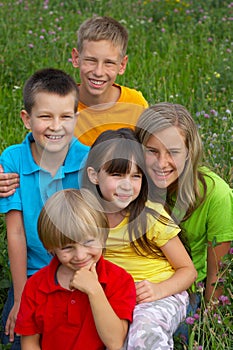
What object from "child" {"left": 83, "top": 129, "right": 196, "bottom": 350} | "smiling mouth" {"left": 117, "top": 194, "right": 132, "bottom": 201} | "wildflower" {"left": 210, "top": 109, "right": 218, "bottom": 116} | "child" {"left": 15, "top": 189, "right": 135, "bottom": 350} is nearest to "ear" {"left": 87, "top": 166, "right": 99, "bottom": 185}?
"child" {"left": 83, "top": 129, "right": 196, "bottom": 350}

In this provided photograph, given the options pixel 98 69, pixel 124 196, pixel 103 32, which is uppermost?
pixel 103 32

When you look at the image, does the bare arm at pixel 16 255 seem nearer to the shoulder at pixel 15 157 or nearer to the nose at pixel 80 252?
the shoulder at pixel 15 157

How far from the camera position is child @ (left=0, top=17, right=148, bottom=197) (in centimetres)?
431

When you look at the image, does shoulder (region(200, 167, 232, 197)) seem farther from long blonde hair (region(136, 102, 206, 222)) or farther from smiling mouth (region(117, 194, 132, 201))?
smiling mouth (region(117, 194, 132, 201))

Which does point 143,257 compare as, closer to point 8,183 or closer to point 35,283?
point 35,283

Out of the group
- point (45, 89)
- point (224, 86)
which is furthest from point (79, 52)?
point (224, 86)

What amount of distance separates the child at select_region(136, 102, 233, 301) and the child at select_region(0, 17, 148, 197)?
0.69 metres

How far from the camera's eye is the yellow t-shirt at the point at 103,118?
168 inches

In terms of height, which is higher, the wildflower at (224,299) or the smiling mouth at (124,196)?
the smiling mouth at (124,196)

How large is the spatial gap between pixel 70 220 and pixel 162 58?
4.23 meters

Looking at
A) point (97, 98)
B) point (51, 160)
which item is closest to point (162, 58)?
point (97, 98)

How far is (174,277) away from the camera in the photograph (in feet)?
11.0

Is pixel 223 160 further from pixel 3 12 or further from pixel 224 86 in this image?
pixel 3 12

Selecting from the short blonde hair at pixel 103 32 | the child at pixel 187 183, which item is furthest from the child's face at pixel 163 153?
the short blonde hair at pixel 103 32
